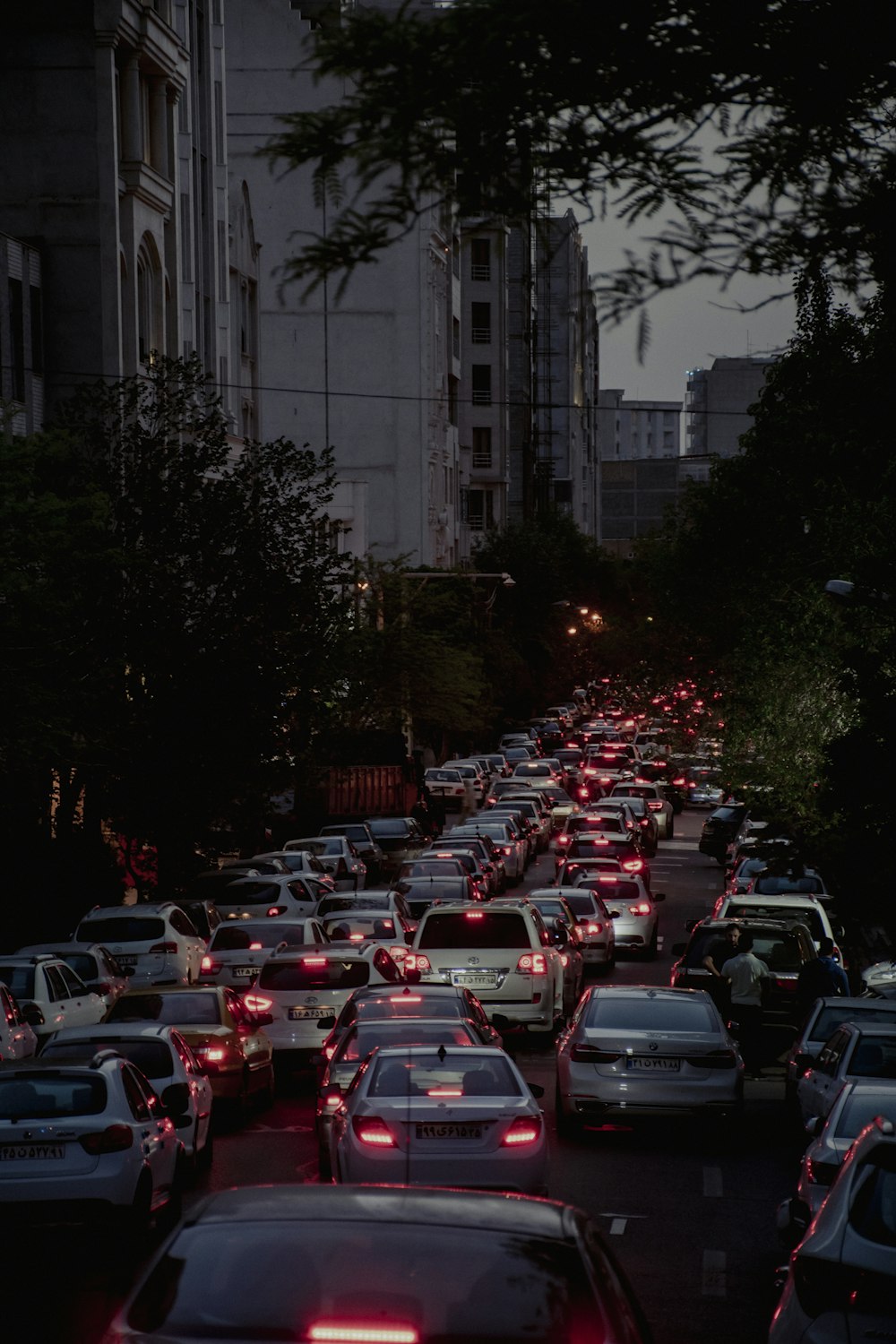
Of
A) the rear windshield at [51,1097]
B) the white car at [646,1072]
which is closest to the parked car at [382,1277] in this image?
the rear windshield at [51,1097]

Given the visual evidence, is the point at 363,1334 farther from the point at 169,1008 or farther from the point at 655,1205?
the point at 169,1008

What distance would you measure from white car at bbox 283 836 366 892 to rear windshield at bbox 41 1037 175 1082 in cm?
2616

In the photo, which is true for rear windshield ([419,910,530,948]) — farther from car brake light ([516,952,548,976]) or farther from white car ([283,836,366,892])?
white car ([283,836,366,892])

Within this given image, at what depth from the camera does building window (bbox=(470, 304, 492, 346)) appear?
12606cm

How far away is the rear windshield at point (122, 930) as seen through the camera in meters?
30.0

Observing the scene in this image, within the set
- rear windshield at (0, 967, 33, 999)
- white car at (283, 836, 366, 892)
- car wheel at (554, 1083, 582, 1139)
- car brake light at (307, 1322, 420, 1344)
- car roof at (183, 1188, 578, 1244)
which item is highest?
car roof at (183, 1188, 578, 1244)

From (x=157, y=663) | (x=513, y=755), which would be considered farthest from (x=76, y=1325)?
(x=513, y=755)

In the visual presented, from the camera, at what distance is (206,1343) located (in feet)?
18.3

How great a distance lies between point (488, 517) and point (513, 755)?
4076cm

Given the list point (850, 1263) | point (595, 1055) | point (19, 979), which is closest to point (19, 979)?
point (19, 979)

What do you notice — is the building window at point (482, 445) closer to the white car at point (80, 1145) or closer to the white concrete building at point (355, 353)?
the white concrete building at point (355, 353)

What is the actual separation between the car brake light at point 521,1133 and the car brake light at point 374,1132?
76 centimetres

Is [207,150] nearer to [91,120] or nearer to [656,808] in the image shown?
[91,120]

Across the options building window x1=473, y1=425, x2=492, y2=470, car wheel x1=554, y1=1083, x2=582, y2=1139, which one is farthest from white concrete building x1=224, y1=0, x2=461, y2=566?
car wheel x1=554, y1=1083, x2=582, y2=1139
